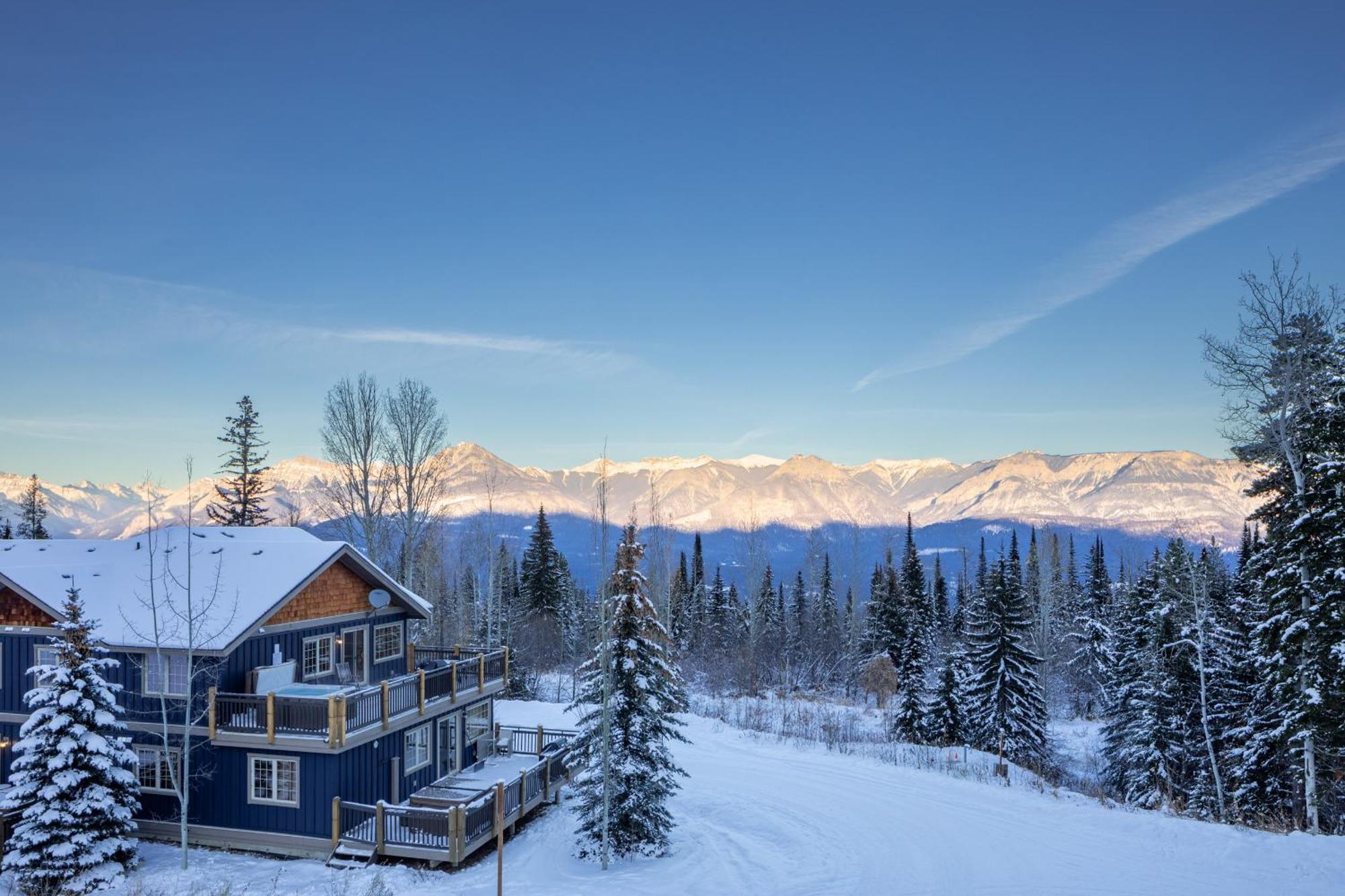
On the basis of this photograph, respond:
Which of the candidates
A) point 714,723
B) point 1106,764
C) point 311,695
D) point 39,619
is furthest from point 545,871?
point 1106,764

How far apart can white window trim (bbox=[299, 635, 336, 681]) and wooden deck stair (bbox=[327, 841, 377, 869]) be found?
183 inches

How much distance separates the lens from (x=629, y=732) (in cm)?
1684

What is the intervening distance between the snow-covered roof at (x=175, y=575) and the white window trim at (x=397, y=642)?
4.50 ft

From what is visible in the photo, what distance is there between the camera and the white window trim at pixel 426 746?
18.8 m

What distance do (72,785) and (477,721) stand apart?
10.5 meters

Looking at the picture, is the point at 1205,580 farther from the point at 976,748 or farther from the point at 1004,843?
the point at 1004,843

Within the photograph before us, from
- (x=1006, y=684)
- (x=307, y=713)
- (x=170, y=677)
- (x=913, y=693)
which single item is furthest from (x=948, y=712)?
(x=170, y=677)

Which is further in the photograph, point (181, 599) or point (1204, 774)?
point (1204, 774)

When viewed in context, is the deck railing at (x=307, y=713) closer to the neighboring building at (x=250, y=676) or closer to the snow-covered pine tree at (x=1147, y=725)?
the neighboring building at (x=250, y=676)

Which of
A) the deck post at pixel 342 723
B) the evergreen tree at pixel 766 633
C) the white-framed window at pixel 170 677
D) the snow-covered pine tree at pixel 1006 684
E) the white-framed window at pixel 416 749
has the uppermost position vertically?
the white-framed window at pixel 170 677

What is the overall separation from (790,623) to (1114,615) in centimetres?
2632

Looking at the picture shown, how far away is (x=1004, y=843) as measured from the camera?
17.4m

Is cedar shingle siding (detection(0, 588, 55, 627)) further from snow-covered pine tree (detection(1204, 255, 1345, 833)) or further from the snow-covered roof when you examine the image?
snow-covered pine tree (detection(1204, 255, 1345, 833))

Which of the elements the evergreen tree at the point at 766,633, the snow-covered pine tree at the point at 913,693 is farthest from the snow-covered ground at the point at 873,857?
the evergreen tree at the point at 766,633
